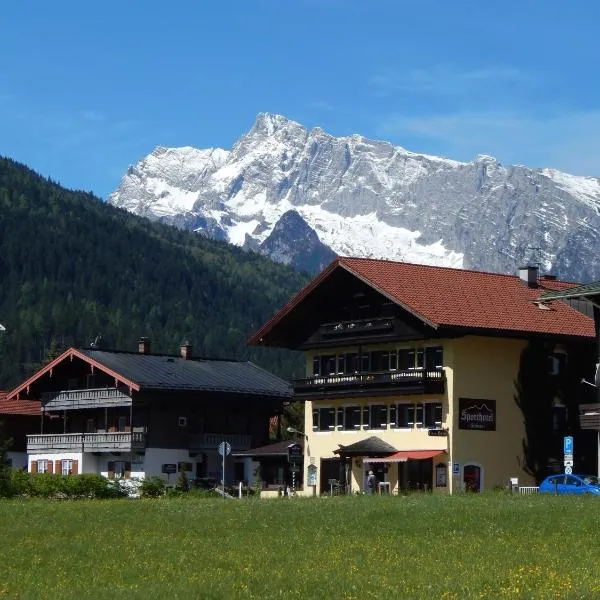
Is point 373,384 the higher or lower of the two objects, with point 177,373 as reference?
lower

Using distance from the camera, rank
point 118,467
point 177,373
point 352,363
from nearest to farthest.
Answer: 1. point 352,363
2. point 118,467
3. point 177,373

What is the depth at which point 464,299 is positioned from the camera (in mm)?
73750

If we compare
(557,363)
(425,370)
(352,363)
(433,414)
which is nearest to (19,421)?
(352,363)

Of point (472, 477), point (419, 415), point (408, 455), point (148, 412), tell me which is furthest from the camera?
point (148, 412)

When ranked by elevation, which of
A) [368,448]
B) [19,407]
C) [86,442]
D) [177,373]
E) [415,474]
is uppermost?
[177,373]

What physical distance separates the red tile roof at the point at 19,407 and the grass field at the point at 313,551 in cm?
6133

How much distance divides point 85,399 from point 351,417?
916 inches

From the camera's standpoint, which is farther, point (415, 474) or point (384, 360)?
point (384, 360)

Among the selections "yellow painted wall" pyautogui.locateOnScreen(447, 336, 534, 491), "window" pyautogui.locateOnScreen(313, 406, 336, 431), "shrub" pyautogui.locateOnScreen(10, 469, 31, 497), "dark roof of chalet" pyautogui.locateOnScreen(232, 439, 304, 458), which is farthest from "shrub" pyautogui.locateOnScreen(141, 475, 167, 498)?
"dark roof of chalet" pyautogui.locateOnScreen(232, 439, 304, 458)

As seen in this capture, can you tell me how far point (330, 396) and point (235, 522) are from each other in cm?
3924

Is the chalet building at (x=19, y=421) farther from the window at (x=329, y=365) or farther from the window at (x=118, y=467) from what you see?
the window at (x=329, y=365)

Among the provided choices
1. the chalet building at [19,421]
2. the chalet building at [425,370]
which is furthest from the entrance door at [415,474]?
the chalet building at [19,421]

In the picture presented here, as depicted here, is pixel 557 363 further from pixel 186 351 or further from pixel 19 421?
pixel 19 421

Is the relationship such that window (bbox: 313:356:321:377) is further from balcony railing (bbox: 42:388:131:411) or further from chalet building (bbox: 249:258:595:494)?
balcony railing (bbox: 42:388:131:411)
